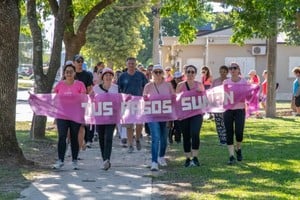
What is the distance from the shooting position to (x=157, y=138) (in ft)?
35.2

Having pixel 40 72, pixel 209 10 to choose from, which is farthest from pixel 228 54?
pixel 40 72

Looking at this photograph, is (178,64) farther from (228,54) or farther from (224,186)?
(224,186)

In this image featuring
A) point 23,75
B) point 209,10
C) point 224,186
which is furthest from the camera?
point 23,75

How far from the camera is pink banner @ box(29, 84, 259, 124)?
1118cm

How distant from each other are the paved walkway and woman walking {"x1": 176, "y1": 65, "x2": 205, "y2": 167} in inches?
31.6

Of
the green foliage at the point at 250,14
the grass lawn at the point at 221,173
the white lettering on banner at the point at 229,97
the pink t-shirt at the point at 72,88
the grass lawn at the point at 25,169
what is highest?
the green foliage at the point at 250,14

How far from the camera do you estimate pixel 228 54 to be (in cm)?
4256

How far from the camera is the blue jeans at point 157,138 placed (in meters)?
10.6

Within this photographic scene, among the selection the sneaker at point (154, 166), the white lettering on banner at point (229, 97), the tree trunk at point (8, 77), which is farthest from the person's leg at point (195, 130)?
the tree trunk at point (8, 77)

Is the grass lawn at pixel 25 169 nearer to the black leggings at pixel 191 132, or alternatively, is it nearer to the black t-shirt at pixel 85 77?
the black t-shirt at pixel 85 77

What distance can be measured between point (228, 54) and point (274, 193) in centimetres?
3466

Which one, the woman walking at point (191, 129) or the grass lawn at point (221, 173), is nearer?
the grass lawn at point (221, 173)

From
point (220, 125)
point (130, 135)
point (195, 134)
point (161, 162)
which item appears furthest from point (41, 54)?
point (195, 134)

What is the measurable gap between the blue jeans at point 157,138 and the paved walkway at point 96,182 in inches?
12.7
